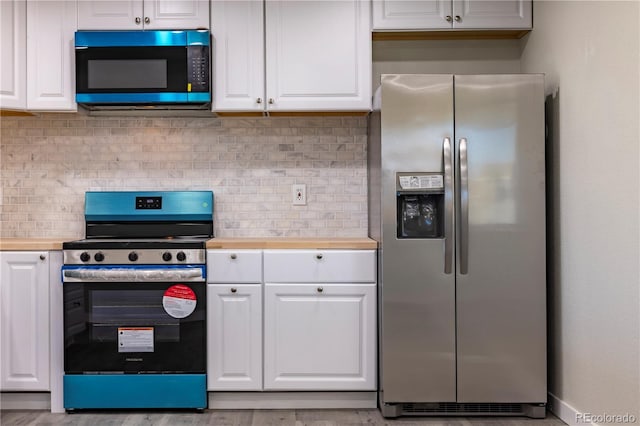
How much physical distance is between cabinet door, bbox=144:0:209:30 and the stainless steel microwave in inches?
2.7

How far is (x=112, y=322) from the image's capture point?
2.66 m

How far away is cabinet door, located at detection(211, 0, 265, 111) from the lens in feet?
9.32

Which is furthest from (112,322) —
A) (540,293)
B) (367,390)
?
(540,293)

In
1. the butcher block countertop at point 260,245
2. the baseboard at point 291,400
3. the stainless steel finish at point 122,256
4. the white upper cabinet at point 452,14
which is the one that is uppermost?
the white upper cabinet at point 452,14

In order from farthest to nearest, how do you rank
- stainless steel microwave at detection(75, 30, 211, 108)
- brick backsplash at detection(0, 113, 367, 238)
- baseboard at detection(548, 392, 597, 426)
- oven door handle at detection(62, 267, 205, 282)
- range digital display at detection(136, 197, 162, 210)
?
brick backsplash at detection(0, 113, 367, 238), range digital display at detection(136, 197, 162, 210), stainless steel microwave at detection(75, 30, 211, 108), oven door handle at detection(62, 267, 205, 282), baseboard at detection(548, 392, 597, 426)

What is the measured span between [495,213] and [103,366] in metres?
→ 2.04

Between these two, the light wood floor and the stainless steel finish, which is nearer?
the light wood floor

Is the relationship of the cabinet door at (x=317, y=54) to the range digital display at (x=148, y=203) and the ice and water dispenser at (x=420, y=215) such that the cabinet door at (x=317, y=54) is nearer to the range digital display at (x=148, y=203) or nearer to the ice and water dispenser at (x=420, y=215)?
the ice and water dispenser at (x=420, y=215)

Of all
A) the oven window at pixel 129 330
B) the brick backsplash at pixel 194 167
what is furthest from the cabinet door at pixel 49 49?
the oven window at pixel 129 330

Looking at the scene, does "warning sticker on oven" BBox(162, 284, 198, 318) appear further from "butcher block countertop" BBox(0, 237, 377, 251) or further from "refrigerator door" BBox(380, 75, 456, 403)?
"refrigerator door" BBox(380, 75, 456, 403)

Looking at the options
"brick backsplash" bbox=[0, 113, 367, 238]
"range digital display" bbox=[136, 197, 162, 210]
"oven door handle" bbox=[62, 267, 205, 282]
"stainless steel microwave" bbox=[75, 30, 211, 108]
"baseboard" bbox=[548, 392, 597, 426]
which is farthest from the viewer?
"brick backsplash" bbox=[0, 113, 367, 238]

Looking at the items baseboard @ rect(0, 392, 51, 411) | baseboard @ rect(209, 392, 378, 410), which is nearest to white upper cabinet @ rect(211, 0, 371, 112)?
baseboard @ rect(209, 392, 378, 410)

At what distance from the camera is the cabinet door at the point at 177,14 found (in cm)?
284

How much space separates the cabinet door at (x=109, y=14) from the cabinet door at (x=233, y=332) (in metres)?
1.47
